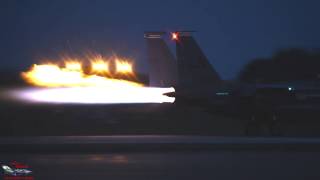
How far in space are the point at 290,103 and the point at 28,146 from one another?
51.8ft

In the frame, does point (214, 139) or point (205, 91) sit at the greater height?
point (205, 91)

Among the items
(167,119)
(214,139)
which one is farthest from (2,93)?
(167,119)

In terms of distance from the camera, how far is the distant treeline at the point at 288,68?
113 feet

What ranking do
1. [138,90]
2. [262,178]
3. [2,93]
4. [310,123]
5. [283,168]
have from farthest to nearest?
[138,90]
[310,123]
[2,93]
[283,168]
[262,178]

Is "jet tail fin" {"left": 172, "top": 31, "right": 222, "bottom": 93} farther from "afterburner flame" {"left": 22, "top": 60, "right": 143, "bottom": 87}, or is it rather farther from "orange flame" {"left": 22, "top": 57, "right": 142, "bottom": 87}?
"afterburner flame" {"left": 22, "top": 60, "right": 143, "bottom": 87}

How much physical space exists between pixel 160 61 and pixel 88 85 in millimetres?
11494

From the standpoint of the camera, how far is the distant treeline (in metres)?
34.5

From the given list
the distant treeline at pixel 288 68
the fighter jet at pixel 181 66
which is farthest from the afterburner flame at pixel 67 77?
the distant treeline at pixel 288 68

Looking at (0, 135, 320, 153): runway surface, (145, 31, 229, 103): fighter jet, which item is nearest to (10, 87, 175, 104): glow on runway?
(145, 31, 229, 103): fighter jet

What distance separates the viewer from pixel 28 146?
548 inches

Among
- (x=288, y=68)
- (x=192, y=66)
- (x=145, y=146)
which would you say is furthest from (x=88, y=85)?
(x=288, y=68)

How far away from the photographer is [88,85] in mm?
22719

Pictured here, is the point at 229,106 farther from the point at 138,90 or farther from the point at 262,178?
the point at 262,178

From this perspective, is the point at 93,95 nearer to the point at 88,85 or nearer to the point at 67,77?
the point at 88,85
